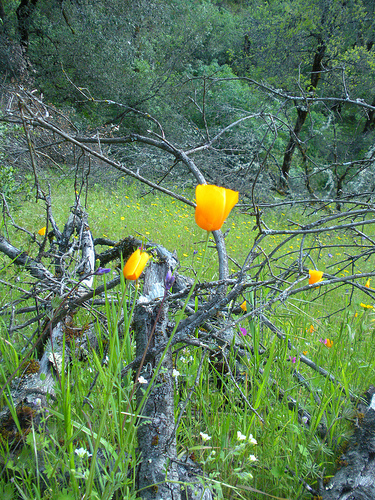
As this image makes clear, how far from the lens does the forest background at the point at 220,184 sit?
1.02m

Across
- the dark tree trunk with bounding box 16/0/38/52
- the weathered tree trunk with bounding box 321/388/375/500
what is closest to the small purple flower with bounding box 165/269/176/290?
the weathered tree trunk with bounding box 321/388/375/500

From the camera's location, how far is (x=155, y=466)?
2.83 ft

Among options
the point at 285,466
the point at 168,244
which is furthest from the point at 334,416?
the point at 168,244

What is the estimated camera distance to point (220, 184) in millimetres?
3506

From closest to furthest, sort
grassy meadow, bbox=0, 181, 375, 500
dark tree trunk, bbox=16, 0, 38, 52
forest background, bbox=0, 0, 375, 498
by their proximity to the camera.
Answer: grassy meadow, bbox=0, 181, 375, 500, forest background, bbox=0, 0, 375, 498, dark tree trunk, bbox=16, 0, 38, 52

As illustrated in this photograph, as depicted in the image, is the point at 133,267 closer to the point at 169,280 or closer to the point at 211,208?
the point at 169,280

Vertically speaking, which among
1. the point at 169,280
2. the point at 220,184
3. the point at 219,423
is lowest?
the point at 219,423

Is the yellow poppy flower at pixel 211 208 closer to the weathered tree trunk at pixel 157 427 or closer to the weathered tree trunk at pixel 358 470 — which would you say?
the weathered tree trunk at pixel 157 427

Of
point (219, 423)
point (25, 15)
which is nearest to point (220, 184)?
point (219, 423)

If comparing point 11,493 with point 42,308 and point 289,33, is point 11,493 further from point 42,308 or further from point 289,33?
point 289,33

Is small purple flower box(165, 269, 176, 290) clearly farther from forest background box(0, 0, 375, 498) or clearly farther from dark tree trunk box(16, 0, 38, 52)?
dark tree trunk box(16, 0, 38, 52)

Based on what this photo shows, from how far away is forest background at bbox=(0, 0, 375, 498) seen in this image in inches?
40.1

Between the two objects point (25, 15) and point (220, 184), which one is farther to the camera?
point (25, 15)

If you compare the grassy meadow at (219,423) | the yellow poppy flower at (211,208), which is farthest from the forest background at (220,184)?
the yellow poppy flower at (211,208)
